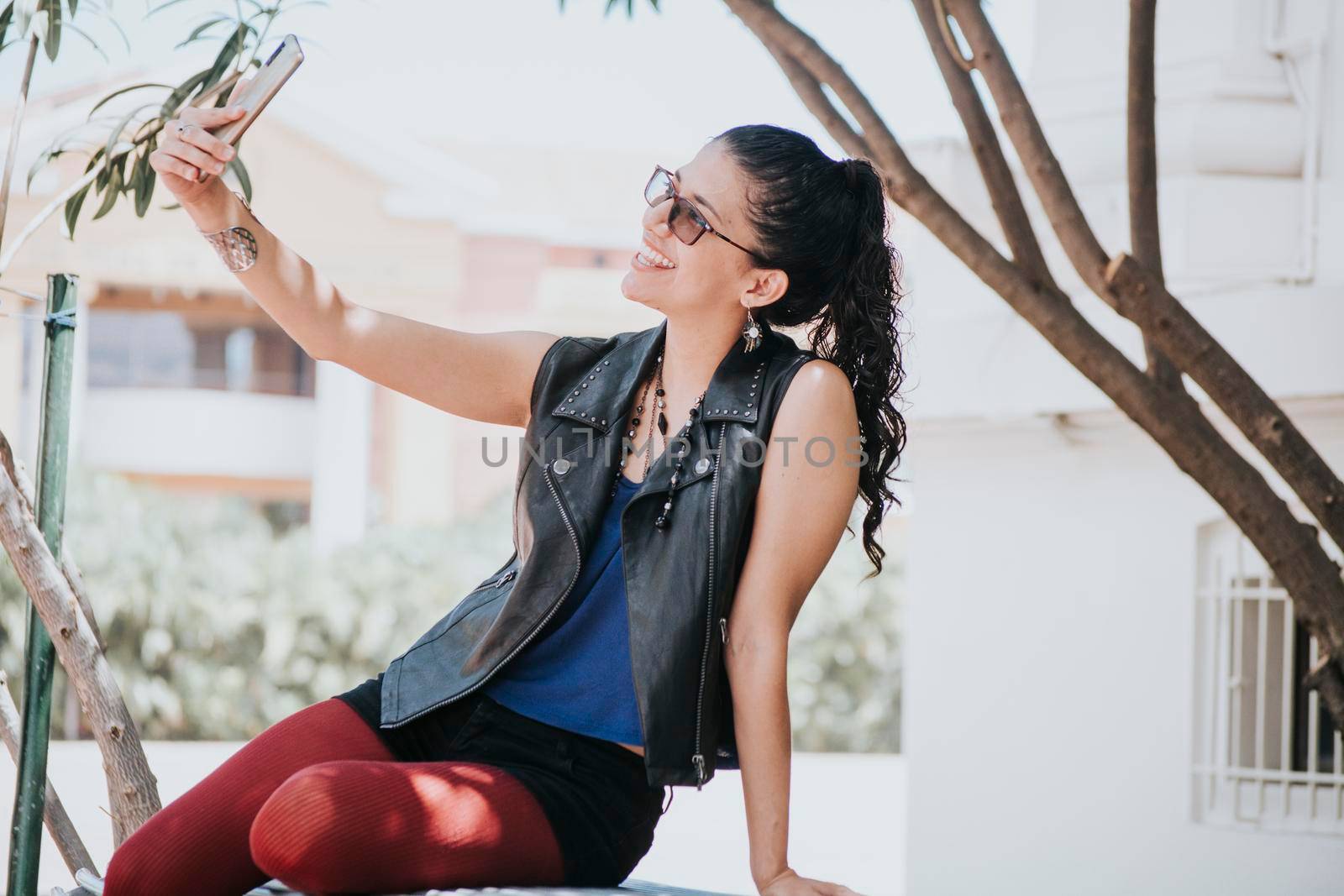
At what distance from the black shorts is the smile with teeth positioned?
30.8 inches

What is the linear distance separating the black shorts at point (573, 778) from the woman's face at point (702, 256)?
0.74 meters

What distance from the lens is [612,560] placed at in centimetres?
233

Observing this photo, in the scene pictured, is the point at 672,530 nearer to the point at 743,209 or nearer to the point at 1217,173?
the point at 743,209

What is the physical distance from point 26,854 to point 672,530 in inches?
58.8

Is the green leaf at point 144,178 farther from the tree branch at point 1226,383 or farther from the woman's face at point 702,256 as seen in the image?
Answer: the tree branch at point 1226,383

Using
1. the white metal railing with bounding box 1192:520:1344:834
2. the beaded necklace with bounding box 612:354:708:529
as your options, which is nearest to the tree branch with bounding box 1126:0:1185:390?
the beaded necklace with bounding box 612:354:708:529

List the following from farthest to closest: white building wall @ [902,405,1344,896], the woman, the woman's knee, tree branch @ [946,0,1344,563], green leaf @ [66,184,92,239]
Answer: white building wall @ [902,405,1344,896] → tree branch @ [946,0,1344,563] → green leaf @ [66,184,92,239] → the woman → the woman's knee

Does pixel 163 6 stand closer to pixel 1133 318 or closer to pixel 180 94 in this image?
pixel 180 94

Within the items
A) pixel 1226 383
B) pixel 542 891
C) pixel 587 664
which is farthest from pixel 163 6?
pixel 1226 383

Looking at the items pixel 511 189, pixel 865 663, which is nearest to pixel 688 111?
pixel 511 189

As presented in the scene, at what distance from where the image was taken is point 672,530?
2258mm

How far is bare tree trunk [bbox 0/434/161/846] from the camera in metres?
2.78

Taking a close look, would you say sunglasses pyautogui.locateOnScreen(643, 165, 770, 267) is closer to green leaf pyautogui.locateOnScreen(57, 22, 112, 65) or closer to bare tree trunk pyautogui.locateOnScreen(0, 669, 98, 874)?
green leaf pyautogui.locateOnScreen(57, 22, 112, 65)

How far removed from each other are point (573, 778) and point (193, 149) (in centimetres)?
114
